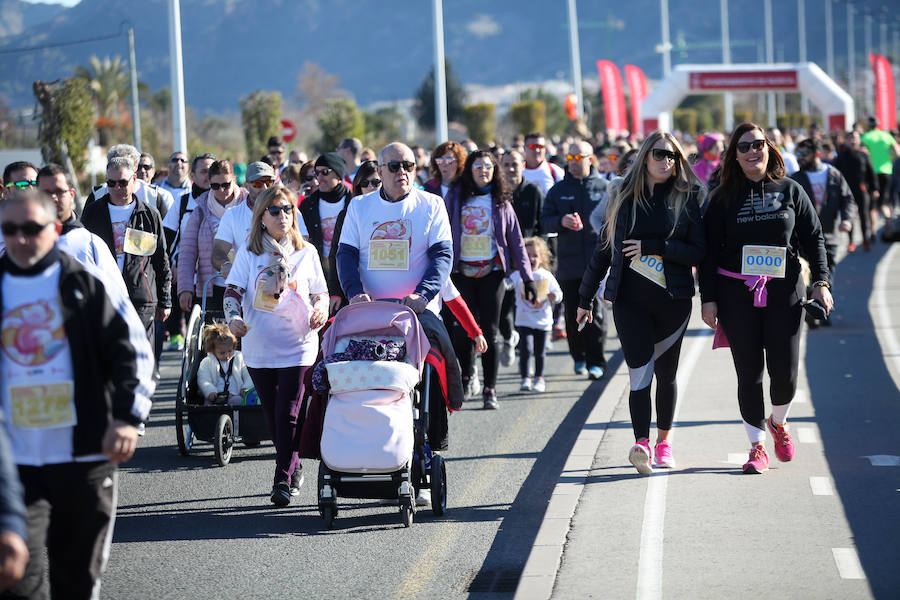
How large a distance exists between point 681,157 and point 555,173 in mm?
6401

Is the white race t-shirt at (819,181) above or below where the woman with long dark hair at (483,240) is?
above

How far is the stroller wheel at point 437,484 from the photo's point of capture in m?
6.91

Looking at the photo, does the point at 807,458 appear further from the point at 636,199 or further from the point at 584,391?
the point at 584,391

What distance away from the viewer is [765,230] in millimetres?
7461

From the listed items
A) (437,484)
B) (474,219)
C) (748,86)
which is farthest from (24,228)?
(748,86)

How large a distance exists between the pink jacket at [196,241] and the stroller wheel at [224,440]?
1.39 meters

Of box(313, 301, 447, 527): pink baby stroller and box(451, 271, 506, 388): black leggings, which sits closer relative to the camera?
box(313, 301, 447, 527): pink baby stroller

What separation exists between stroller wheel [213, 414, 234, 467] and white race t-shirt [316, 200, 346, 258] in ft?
6.83

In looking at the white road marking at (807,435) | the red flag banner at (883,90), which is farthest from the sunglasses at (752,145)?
the red flag banner at (883,90)

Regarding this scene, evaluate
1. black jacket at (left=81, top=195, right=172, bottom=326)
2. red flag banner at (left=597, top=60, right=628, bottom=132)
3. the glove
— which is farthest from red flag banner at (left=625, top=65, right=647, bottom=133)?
black jacket at (left=81, top=195, right=172, bottom=326)

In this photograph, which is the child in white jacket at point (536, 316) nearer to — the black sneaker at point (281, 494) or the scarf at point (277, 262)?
the scarf at point (277, 262)

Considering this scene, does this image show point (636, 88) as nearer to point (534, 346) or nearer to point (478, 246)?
point (534, 346)

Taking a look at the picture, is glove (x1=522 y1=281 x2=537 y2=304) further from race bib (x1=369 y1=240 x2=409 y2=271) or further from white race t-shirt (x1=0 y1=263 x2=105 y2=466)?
white race t-shirt (x1=0 y1=263 x2=105 y2=466)

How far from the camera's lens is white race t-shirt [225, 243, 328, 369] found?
24.2ft
